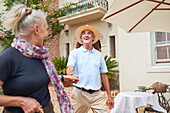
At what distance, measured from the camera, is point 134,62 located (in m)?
6.17

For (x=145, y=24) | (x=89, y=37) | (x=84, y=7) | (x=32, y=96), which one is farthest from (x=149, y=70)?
(x=84, y=7)

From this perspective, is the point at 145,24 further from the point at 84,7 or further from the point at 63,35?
the point at 63,35

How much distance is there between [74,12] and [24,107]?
10.0m

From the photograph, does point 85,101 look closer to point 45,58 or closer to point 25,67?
point 45,58

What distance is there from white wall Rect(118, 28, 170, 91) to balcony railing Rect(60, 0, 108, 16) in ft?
13.6

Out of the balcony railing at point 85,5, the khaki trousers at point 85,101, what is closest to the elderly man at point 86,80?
the khaki trousers at point 85,101

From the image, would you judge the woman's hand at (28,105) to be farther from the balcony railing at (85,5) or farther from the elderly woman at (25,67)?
the balcony railing at (85,5)

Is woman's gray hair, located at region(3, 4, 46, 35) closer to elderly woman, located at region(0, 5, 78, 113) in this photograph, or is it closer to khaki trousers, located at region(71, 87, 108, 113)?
elderly woman, located at region(0, 5, 78, 113)

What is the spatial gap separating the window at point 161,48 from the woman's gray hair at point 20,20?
550 centimetres

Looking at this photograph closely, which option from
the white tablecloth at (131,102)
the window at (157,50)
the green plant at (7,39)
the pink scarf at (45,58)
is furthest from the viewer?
the green plant at (7,39)

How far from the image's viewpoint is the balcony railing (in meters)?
9.99

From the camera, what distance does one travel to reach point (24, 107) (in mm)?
1202

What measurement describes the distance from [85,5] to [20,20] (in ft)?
30.7

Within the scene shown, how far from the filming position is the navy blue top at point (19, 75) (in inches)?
47.1
